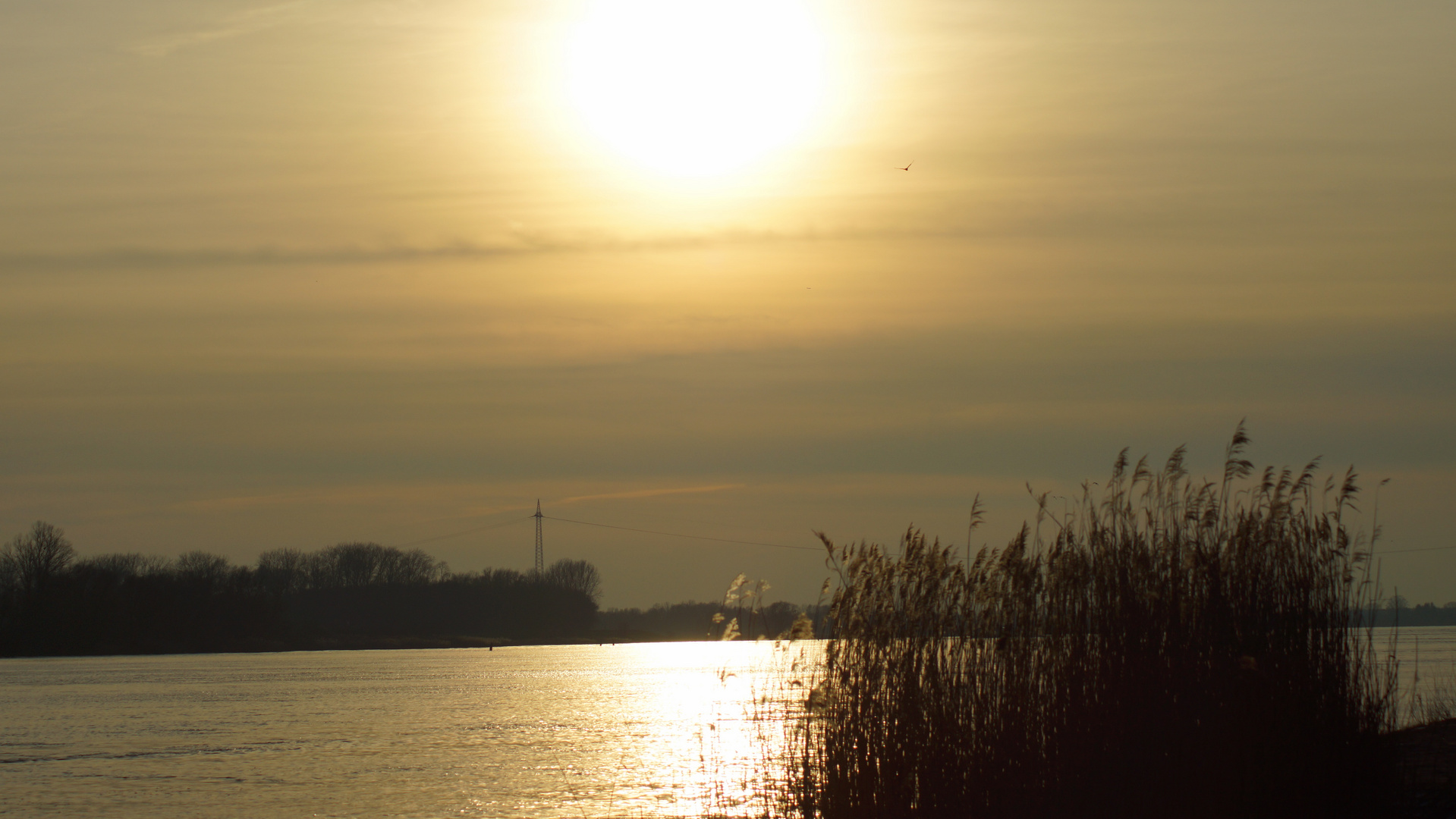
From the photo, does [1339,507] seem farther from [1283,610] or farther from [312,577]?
[312,577]

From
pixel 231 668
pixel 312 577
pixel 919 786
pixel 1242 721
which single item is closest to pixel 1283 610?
pixel 1242 721

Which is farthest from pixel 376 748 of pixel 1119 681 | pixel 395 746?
pixel 1119 681

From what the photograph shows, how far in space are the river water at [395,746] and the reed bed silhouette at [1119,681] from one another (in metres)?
1.55

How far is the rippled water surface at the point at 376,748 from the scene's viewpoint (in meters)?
20.4

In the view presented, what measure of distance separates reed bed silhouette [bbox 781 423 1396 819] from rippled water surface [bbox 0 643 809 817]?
1.89 metres

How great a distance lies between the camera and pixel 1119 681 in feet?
32.5

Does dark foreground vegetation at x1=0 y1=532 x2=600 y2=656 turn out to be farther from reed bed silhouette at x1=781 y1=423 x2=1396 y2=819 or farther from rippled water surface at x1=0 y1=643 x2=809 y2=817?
reed bed silhouette at x1=781 y1=423 x2=1396 y2=819

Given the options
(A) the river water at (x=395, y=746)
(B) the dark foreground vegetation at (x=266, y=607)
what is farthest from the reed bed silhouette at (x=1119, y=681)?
(B) the dark foreground vegetation at (x=266, y=607)

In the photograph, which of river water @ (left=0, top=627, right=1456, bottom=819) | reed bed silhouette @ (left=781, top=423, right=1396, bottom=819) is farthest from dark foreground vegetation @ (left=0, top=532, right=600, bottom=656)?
reed bed silhouette @ (left=781, top=423, right=1396, bottom=819)

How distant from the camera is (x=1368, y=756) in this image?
1032cm

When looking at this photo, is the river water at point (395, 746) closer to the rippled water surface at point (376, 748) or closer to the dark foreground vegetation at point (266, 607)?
the rippled water surface at point (376, 748)

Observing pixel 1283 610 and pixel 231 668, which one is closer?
pixel 1283 610

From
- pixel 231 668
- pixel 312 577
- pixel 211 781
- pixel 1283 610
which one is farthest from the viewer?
pixel 312 577

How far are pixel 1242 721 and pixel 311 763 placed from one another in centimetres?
2236
